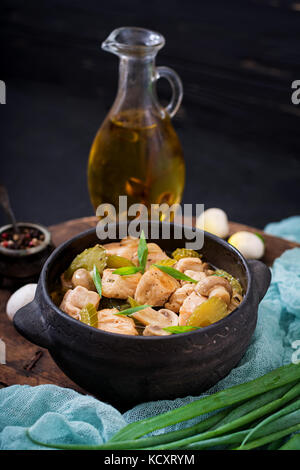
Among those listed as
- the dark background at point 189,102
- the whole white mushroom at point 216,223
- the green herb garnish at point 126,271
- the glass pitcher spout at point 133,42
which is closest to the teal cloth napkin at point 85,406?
the green herb garnish at point 126,271

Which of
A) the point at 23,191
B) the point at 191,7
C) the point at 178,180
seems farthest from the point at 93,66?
the point at 178,180

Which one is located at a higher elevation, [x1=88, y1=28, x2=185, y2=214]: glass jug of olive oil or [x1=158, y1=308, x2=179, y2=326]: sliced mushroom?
[x1=88, y1=28, x2=185, y2=214]: glass jug of olive oil

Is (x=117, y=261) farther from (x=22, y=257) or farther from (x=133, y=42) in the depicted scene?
(x=133, y=42)

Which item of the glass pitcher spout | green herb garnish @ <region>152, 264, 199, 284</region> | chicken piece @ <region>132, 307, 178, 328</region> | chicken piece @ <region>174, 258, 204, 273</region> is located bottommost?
chicken piece @ <region>132, 307, 178, 328</region>

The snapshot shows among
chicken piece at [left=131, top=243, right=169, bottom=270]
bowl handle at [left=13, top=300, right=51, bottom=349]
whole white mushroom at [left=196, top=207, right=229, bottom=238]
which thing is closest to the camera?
bowl handle at [left=13, top=300, right=51, bottom=349]

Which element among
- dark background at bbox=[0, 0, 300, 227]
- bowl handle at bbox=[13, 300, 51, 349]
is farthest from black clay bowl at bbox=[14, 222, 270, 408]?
dark background at bbox=[0, 0, 300, 227]

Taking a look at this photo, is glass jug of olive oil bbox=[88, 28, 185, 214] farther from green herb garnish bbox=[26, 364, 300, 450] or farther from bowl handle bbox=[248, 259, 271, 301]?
green herb garnish bbox=[26, 364, 300, 450]

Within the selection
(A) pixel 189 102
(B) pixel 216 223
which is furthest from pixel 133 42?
(A) pixel 189 102
